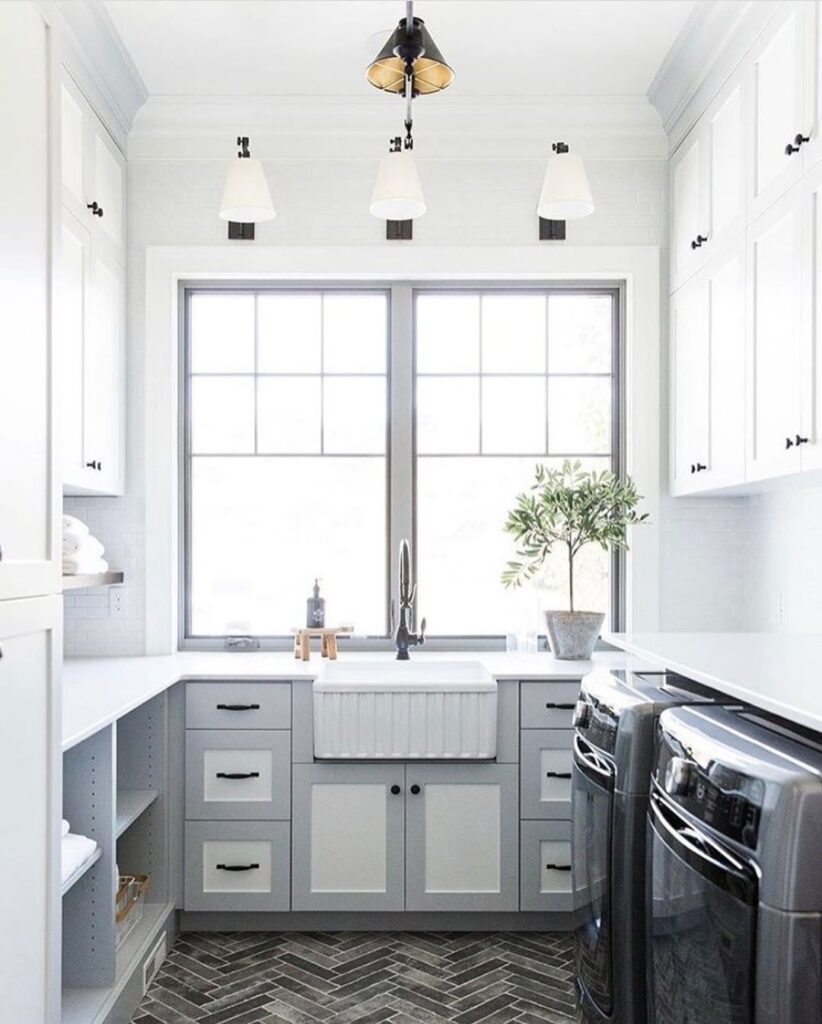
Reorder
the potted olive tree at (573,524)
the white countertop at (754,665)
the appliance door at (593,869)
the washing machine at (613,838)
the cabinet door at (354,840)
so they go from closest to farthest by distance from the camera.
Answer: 1. the white countertop at (754,665)
2. the washing machine at (613,838)
3. the appliance door at (593,869)
4. the cabinet door at (354,840)
5. the potted olive tree at (573,524)

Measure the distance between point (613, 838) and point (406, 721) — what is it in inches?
54.1

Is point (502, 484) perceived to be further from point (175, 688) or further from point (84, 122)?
point (84, 122)

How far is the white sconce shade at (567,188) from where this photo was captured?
3.17m

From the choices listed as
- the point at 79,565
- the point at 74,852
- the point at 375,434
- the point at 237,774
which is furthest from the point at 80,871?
the point at 375,434

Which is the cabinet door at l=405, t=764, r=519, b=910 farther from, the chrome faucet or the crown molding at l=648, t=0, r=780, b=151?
the crown molding at l=648, t=0, r=780, b=151

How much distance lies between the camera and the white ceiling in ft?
9.97

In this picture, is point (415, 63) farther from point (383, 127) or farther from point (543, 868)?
point (543, 868)

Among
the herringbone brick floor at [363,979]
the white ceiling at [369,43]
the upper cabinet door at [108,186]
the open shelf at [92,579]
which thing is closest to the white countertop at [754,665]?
the herringbone brick floor at [363,979]

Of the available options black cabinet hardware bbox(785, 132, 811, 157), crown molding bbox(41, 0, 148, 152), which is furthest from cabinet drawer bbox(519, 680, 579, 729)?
crown molding bbox(41, 0, 148, 152)

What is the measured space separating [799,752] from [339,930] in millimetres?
2322

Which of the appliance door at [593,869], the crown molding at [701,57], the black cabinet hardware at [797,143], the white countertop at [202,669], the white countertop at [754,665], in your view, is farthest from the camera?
the crown molding at [701,57]

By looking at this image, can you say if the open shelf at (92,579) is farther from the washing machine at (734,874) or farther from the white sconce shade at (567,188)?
the white sconce shade at (567,188)

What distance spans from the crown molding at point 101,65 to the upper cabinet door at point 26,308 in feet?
3.72

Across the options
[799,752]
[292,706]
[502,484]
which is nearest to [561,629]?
[502,484]
